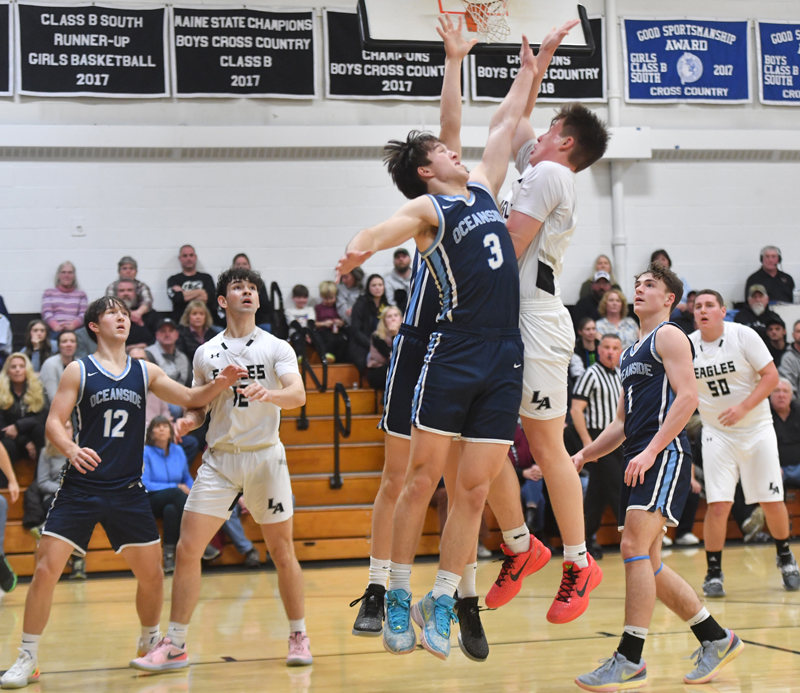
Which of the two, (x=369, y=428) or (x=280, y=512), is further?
(x=369, y=428)

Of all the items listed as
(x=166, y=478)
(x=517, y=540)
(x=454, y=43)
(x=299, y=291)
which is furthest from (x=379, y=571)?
(x=299, y=291)

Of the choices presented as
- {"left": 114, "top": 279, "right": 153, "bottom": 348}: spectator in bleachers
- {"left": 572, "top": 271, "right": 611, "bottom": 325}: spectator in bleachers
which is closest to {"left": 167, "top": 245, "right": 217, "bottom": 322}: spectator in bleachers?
{"left": 114, "top": 279, "right": 153, "bottom": 348}: spectator in bleachers

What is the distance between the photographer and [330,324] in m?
11.2

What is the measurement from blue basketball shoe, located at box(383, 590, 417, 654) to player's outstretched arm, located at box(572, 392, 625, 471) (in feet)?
4.36

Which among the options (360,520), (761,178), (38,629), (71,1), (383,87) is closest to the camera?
(38,629)

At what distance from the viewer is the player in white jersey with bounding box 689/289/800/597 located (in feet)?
22.2

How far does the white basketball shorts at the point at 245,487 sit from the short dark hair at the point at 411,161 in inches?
80.1

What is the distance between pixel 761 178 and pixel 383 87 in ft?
19.5

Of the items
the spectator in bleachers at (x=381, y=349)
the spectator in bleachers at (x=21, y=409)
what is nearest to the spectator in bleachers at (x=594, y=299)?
the spectator in bleachers at (x=381, y=349)

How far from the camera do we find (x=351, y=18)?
1220 centimetres

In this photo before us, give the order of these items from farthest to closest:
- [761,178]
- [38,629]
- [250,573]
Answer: [761,178] < [250,573] < [38,629]

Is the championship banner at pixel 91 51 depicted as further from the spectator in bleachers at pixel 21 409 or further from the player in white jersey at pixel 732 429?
the player in white jersey at pixel 732 429

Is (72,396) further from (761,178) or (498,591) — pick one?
(761,178)

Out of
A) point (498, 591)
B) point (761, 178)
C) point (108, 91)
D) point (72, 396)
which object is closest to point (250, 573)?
point (72, 396)
